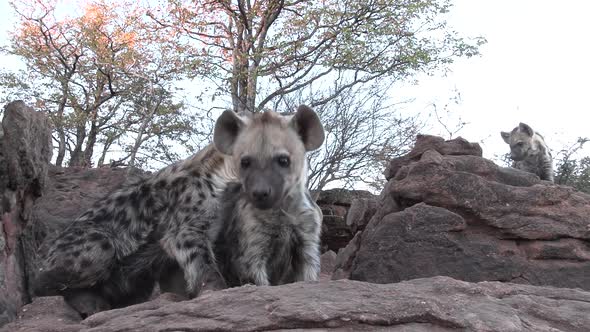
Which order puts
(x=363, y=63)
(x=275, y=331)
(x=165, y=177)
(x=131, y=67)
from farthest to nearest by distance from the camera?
(x=131, y=67)
(x=363, y=63)
(x=165, y=177)
(x=275, y=331)

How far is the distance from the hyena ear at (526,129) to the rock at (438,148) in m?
7.75

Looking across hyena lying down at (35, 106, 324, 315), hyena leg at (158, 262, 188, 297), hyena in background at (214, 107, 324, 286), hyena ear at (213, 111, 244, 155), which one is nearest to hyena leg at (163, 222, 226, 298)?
hyena lying down at (35, 106, 324, 315)

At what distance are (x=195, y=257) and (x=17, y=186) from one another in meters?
1.35

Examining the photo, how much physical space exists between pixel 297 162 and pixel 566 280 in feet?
8.59

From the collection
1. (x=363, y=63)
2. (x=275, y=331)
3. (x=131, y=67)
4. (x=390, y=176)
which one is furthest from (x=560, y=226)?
(x=131, y=67)

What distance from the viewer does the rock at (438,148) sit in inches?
279

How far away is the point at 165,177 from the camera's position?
15.0ft

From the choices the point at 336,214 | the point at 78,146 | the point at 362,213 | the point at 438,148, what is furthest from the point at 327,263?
the point at 78,146

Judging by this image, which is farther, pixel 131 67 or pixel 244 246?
pixel 131 67

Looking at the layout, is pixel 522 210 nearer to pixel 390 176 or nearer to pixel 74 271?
pixel 390 176

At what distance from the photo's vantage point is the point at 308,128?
4277 mm

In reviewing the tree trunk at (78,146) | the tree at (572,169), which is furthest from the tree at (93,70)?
the tree at (572,169)

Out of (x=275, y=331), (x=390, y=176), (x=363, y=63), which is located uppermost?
(x=363, y=63)

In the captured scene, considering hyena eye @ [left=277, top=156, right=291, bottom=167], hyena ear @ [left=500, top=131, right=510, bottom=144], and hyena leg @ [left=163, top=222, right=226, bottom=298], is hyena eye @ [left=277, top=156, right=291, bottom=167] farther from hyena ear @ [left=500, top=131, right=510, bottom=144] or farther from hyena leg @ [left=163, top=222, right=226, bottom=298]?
hyena ear @ [left=500, top=131, right=510, bottom=144]
